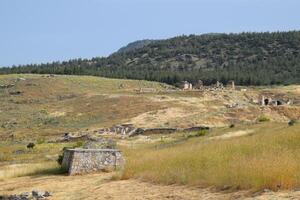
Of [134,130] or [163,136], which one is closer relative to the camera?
Result: [163,136]

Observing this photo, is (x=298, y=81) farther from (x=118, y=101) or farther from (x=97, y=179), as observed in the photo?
(x=97, y=179)

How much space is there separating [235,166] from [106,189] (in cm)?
488

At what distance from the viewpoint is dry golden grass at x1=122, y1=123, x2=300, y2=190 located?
16094 mm

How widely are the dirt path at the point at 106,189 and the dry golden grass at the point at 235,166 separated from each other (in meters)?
0.57

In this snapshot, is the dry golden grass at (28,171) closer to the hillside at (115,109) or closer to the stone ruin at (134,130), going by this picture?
the stone ruin at (134,130)

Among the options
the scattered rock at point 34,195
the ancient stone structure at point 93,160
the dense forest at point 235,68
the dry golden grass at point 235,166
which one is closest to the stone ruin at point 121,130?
the ancient stone structure at point 93,160

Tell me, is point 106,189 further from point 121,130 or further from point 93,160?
point 121,130

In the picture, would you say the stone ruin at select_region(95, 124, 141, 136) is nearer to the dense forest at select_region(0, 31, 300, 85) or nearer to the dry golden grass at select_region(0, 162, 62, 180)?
the dry golden grass at select_region(0, 162, 62, 180)

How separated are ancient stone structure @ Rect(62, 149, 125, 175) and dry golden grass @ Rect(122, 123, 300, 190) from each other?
2.69ft

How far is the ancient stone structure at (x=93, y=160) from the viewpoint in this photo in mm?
26903

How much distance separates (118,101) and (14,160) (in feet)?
Answer: 168

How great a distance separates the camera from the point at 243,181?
16.6m

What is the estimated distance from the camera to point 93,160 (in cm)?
2703

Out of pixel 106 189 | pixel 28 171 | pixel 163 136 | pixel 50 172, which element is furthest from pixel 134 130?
pixel 106 189
